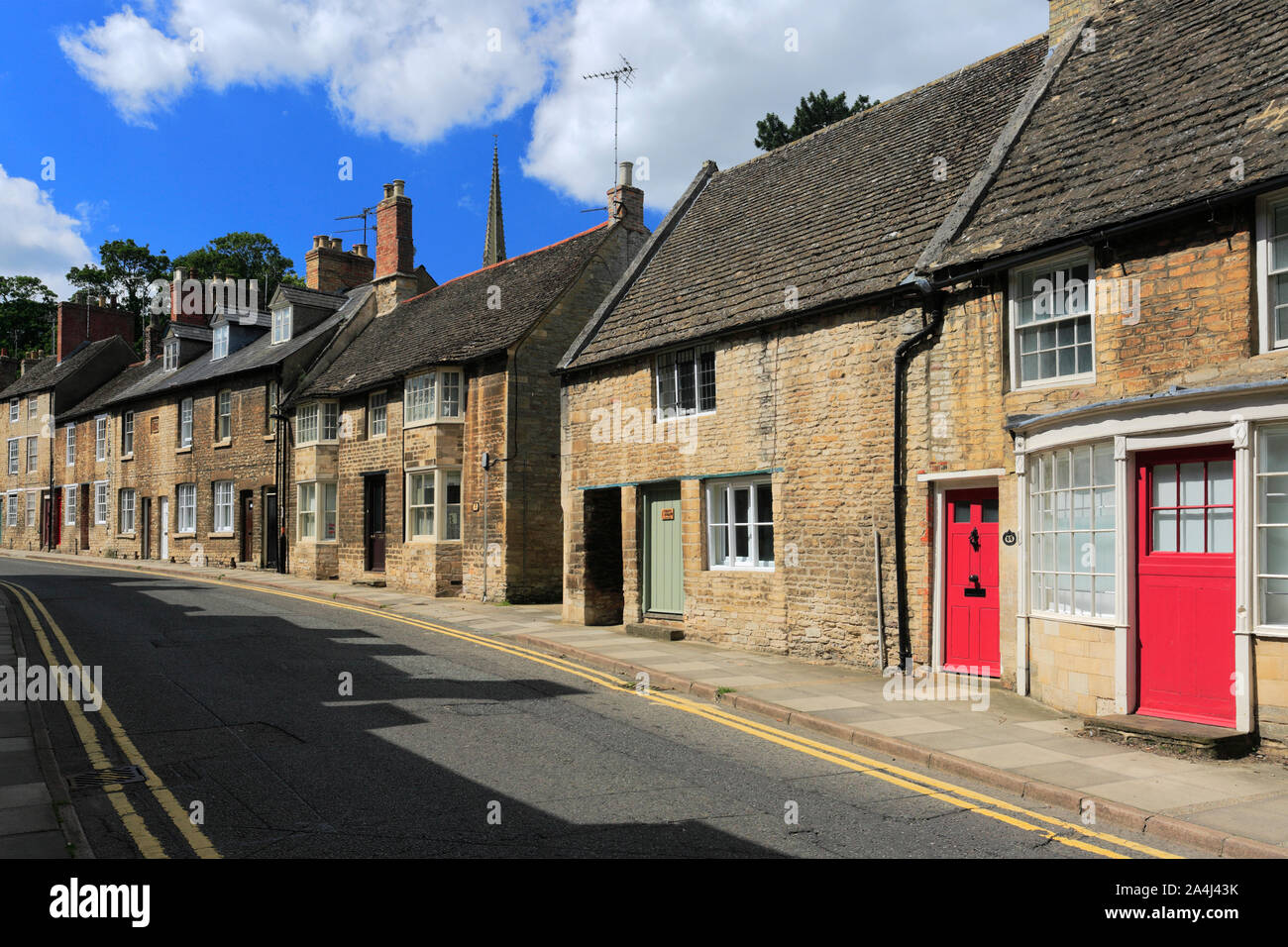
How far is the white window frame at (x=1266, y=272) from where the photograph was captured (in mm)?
8797

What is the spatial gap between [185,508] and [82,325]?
70.2 feet

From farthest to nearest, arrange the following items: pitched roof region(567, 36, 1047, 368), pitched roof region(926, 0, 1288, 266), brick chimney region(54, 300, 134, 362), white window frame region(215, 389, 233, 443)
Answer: brick chimney region(54, 300, 134, 362) < white window frame region(215, 389, 233, 443) < pitched roof region(567, 36, 1047, 368) < pitched roof region(926, 0, 1288, 266)

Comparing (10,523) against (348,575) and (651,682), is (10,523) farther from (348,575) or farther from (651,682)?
(651,682)

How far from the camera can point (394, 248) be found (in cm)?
3109

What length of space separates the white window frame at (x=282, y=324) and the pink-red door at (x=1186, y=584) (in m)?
29.3

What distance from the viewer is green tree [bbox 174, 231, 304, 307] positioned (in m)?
62.7

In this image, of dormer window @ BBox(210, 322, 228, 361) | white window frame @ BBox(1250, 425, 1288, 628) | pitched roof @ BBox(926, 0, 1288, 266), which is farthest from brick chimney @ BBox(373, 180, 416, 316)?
white window frame @ BBox(1250, 425, 1288, 628)

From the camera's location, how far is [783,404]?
46.5 ft

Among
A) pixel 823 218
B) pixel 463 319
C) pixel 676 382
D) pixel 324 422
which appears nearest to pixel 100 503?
pixel 324 422

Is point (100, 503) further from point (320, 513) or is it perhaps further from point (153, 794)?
point (153, 794)

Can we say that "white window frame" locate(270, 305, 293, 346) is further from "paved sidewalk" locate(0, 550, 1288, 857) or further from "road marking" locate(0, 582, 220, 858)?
"road marking" locate(0, 582, 220, 858)

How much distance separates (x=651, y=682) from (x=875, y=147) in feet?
33.3

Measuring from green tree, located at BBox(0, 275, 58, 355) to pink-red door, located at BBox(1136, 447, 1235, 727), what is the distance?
7579cm

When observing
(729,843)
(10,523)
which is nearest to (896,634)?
(729,843)
